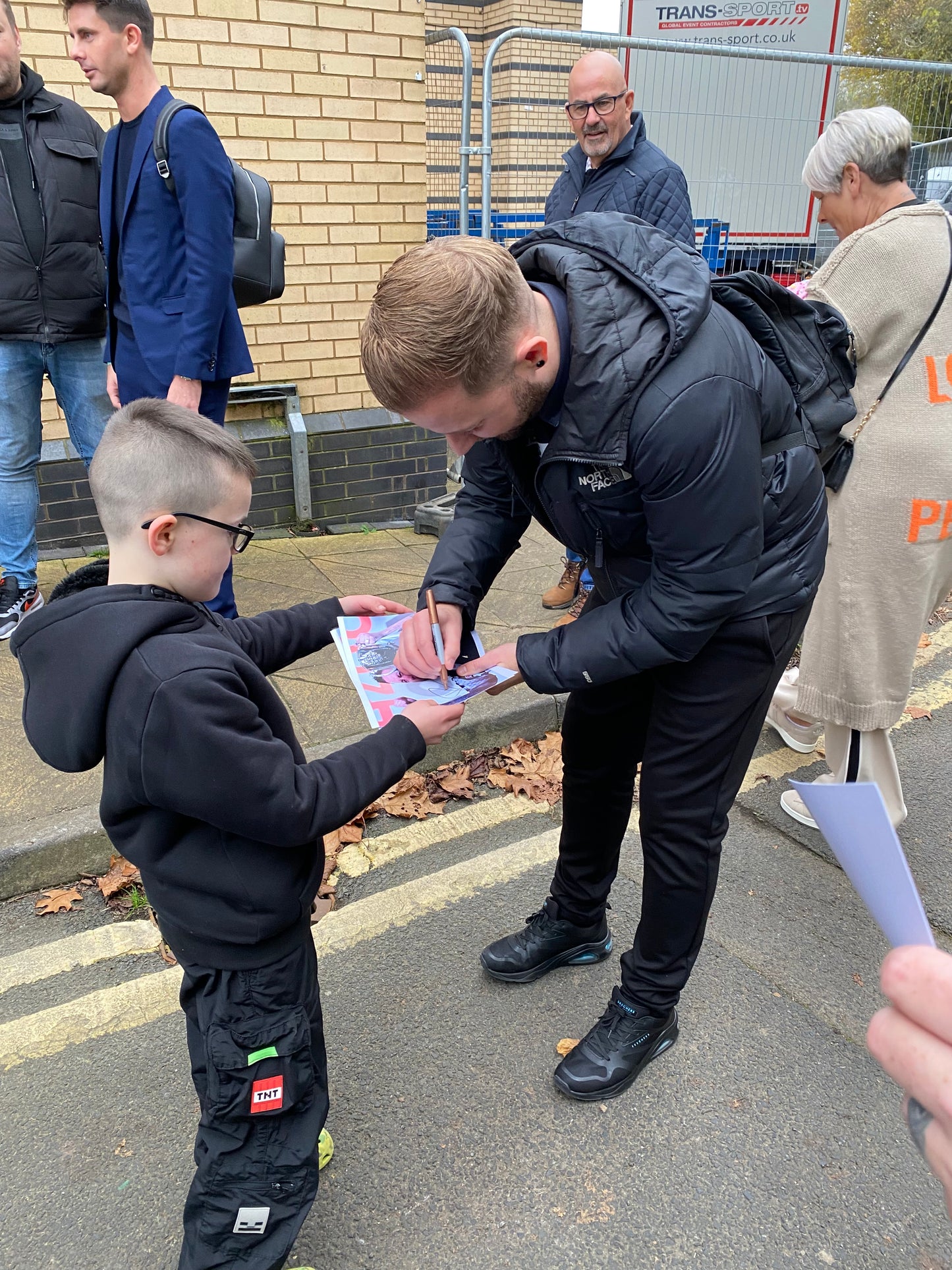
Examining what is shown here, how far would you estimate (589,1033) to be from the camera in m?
2.39

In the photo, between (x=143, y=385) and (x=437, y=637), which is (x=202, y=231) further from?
(x=437, y=637)

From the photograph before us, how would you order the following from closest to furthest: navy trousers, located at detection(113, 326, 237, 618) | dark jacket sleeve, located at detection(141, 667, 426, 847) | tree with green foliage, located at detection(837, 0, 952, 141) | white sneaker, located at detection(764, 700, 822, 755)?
dark jacket sleeve, located at detection(141, 667, 426, 847)
navy trousers, located at detection(113, 326, 237, 618)
white sneaker, located at detection(764, 700, 822, 755)
tree with green foliage, located at detection(837, 0, 952, 141)

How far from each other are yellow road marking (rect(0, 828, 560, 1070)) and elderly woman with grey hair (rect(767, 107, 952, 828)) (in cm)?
117

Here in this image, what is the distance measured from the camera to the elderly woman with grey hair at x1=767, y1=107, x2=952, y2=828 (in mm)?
2779

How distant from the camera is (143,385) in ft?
12.5

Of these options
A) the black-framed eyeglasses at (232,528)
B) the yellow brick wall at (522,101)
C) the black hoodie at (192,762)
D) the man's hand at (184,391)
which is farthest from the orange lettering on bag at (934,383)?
the yellow brick wall at (522,101)

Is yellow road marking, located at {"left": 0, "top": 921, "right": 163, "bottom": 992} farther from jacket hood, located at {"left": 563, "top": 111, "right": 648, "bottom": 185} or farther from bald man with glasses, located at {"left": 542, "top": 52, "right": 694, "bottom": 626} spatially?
jacket hood, located at {"left": 563, "top": 111, "right": 648, "bottom": 185}

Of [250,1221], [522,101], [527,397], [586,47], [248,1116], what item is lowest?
[250,1221]

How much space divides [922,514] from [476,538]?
1.49 metres

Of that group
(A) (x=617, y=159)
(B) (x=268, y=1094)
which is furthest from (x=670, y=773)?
(A) (x=617, y=159)

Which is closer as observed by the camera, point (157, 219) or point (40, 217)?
point (157, 219)

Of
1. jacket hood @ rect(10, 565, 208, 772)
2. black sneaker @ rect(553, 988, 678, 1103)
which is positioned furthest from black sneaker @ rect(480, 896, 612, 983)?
jacket hood @ rect(10, 565, 208, 772)

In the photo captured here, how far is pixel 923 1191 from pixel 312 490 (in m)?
5.17

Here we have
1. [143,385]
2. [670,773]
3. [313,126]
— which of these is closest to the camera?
[670,773]
